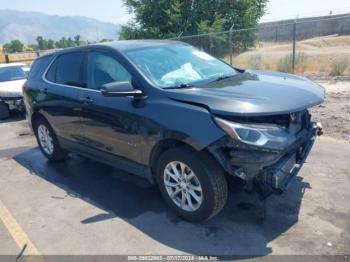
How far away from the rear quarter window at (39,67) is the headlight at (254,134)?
370 cm

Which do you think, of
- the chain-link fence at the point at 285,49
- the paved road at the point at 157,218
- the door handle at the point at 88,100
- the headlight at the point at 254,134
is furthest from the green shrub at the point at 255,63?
the headlight at the point at 254,134

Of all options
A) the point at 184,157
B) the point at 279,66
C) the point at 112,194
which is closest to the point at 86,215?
the point at 112,194

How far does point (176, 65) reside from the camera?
448 centimetres

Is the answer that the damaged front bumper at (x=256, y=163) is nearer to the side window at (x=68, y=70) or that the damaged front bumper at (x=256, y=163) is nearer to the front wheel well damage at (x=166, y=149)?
the front wheel well damage at (x=166, y=149)

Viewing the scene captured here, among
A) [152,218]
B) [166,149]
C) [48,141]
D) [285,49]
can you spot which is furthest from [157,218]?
[285,49]

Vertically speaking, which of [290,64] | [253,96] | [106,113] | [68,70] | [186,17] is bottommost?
[290,64]

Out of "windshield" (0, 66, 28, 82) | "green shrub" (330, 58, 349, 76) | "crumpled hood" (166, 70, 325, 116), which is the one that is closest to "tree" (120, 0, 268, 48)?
"green shrub" (330, 58, 349, 76)

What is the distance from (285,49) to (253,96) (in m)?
27.6

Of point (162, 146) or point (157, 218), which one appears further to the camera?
point (157, 218)

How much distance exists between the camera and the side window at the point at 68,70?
5.09m

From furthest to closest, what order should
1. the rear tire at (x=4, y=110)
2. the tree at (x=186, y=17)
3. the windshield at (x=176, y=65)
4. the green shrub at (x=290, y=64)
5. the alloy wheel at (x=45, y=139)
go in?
the tree at (x=186, y=17) → the green shrub at (x=290, y=64) → the rear tire at (x=4, y=110) → the alloy wheel at (x=45, y=139) → the windshield at (x=176, y=65)

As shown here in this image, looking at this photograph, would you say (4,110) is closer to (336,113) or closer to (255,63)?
(336,113)

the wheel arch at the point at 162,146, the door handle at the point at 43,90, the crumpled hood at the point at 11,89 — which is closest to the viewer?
the wheel arch at the point at 162,146

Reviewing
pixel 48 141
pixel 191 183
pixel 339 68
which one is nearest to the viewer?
pixel 191 183
